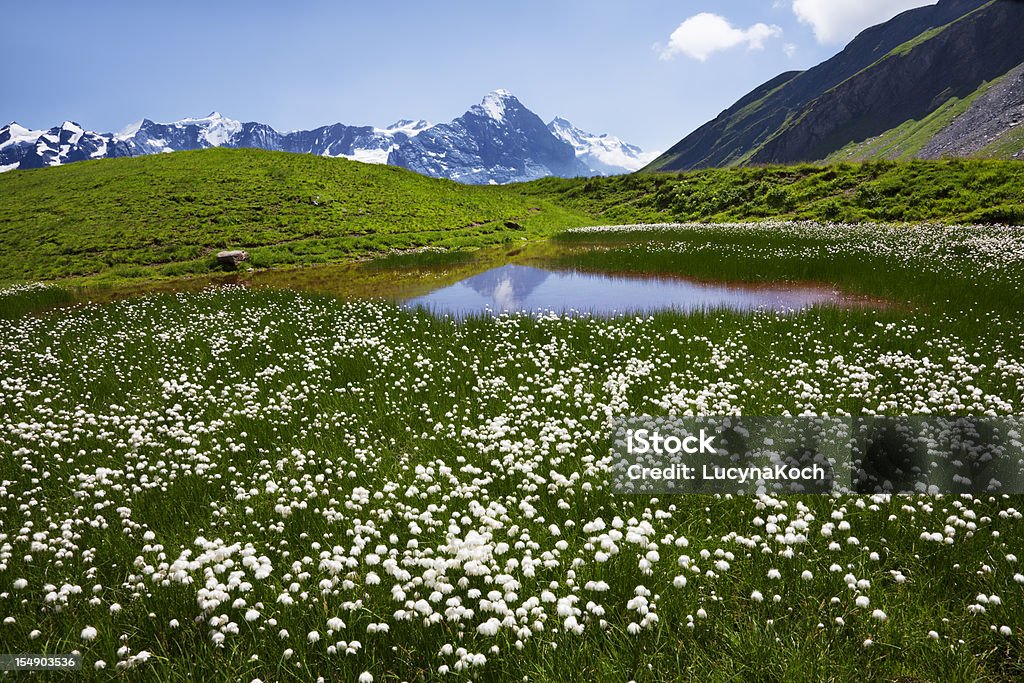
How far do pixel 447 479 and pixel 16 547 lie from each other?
493 cm

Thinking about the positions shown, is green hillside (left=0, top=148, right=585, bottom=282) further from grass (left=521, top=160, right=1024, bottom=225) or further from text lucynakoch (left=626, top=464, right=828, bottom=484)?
text lucynakoch (left=626, top=464, right=828, bottom=484)

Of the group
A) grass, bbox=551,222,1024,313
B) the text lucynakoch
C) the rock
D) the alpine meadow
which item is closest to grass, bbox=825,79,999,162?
grass, bbox=551,222,1024,313

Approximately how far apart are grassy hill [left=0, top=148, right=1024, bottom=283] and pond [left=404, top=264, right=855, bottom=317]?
19699 mm

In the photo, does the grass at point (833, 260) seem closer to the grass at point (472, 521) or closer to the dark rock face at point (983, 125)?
the grass at point (472, 521)

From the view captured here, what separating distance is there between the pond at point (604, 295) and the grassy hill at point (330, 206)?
19.7 m

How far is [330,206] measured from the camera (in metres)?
57.5

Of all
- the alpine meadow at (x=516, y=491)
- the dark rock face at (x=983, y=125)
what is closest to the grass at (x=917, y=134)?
the dark rock face at (x=983, y=125)

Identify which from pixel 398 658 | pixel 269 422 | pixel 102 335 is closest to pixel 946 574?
pixel 398 658

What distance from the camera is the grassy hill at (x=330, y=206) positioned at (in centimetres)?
3838

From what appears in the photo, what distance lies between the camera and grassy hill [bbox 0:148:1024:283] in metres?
38.4

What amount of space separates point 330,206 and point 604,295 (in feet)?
148

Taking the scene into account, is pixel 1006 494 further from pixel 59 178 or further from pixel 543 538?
pixel 59 178

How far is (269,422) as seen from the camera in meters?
9.03

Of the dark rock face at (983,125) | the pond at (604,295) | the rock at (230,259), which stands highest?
the dark rock face at (983,125)
